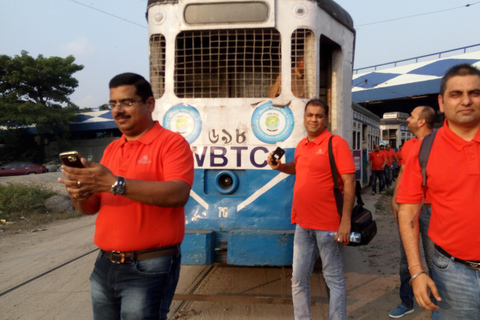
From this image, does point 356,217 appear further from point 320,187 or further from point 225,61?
point 225,61

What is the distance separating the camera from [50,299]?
175 inches

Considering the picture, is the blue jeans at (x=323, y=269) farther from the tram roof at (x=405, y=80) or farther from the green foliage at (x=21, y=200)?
the tram roof at (x=405, y=80)

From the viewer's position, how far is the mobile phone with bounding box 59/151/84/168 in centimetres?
174

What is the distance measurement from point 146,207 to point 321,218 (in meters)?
1.65

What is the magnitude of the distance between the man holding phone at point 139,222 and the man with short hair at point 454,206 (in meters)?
1.22

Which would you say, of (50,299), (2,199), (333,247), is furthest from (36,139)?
(333,247)

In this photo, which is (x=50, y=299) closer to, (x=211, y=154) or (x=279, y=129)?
(x=211, y=154)

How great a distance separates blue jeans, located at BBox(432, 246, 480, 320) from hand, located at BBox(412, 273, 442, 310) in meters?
0.08

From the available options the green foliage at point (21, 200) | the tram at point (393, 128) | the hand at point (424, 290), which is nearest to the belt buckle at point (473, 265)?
the hand at point (424, 290)

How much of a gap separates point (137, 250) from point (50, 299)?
307cm

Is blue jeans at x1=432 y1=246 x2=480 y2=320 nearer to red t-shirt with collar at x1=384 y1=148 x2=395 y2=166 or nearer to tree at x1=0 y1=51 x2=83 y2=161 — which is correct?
red t-shirt with collar at x1=384 y1=148 x2=395 y2=166

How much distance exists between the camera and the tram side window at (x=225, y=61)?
420cm

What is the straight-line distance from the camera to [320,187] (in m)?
3.24

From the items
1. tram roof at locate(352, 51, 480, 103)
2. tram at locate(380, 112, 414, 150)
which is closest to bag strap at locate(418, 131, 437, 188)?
tram at locate(380, 112, 414, 150)
